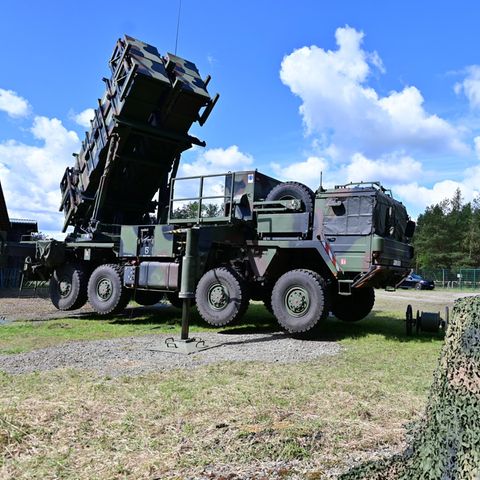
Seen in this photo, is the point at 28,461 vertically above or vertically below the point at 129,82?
below

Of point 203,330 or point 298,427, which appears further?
point 203,330

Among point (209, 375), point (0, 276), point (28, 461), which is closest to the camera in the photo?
point (28, 461)

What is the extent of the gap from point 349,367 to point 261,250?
12.6ft

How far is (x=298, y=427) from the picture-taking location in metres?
4.04

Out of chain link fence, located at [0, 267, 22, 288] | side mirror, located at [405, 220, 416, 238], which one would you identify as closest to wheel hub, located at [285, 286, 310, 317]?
side mirror, located at [405, 220, 416, 238]

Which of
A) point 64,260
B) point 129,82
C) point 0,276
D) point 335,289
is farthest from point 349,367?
point 0,276

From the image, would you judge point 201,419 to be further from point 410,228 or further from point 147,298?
point 147,298

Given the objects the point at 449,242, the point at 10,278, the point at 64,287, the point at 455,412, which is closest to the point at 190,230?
the point at 64,287

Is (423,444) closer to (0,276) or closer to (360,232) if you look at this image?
(360,232)

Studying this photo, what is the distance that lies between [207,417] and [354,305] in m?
7.71

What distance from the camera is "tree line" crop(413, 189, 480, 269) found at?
5528 centimetres

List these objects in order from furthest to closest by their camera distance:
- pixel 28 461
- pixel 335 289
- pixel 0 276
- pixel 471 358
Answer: pixel 0 276 < pixel 335 289 < pixel 28 461 < pixel 471 358

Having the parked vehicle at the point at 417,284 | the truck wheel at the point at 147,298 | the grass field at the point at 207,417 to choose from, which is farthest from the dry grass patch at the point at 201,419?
the parked vehicle at the point at 417,284

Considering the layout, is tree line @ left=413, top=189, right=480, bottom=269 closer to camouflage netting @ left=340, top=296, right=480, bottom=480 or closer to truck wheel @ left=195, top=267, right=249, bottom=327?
truck wheel @ left=195, top=267, right=249, bottom=327
